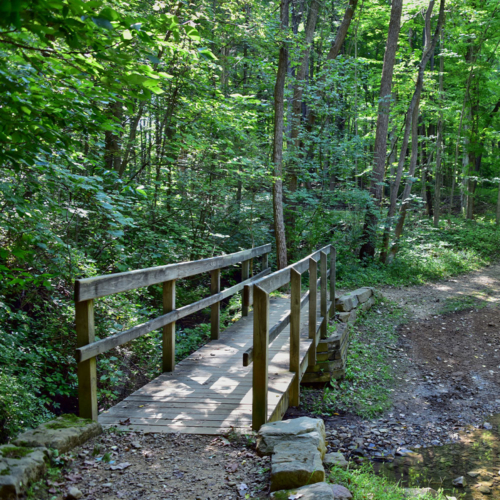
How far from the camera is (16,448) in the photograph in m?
2.82

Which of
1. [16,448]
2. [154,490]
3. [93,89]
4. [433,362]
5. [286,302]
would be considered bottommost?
[433,362]

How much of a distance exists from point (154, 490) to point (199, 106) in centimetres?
713

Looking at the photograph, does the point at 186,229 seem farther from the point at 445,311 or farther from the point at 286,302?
the point at 445,311

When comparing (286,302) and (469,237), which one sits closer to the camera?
(286,302)

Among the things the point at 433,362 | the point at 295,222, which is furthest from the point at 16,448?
the point at 295,222

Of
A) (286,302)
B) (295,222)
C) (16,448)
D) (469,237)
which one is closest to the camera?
(16,448)

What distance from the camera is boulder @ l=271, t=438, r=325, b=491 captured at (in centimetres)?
285

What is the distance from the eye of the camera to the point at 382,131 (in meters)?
15.0

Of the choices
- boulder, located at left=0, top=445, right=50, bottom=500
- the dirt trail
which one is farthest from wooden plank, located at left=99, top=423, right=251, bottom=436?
the dirt trail

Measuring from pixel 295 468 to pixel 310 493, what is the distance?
232mm

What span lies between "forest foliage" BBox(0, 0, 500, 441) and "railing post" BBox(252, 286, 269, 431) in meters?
1.91

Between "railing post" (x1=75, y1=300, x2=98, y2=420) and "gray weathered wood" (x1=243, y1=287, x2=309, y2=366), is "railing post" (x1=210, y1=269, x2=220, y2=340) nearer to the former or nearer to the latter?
"gray weathered wood" (x1=243, y1=287, x2=309, y2=366)

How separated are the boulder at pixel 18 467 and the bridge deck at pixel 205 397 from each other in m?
1.08

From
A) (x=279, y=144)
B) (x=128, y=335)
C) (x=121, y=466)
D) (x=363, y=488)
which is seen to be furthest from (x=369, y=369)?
(x=279, y=144)
